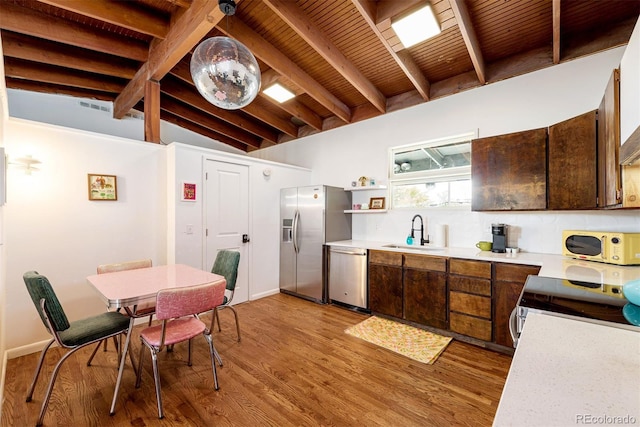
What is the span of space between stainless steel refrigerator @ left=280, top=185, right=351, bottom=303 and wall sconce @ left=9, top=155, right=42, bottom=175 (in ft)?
9.54

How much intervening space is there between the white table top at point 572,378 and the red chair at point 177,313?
71.3 inches

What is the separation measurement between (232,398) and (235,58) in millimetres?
2501

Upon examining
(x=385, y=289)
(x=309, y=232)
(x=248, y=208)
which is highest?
(x=248, y=208)

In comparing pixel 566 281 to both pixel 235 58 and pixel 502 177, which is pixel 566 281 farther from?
pixel 235 58

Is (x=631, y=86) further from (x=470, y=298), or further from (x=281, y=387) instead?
(x=281, y=387)

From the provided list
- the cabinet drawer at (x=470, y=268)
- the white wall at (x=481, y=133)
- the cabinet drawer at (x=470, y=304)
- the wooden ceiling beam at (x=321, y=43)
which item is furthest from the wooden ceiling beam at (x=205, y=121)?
the cabinet drawer at (x=470, y=304)

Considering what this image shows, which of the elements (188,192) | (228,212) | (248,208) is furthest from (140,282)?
(248,208)

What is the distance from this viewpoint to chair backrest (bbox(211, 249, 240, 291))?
110 inches

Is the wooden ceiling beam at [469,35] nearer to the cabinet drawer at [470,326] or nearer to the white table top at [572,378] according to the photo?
the white table top at [572,378]

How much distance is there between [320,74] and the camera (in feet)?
12.0

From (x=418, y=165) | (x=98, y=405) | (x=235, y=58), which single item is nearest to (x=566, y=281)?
(x=418, y=165)

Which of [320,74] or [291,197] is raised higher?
[320,74]

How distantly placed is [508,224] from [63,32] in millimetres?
5427

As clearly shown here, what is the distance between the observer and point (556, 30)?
2432 mm
